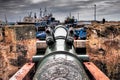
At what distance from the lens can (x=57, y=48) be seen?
4059mm

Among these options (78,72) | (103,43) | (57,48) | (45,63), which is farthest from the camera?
(103,43)

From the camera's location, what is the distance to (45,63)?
3.58 metres

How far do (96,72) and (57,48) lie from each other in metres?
0.84

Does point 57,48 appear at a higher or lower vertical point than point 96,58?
higher

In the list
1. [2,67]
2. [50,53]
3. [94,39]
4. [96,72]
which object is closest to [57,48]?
[50,53]

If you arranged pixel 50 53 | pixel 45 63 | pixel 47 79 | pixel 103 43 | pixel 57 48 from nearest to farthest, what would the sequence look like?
pixel 47 79
pixel 45 63
pixel 50 53
pixel 57 48
pixel 103 43

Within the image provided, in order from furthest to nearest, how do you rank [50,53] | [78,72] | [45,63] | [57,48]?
[57,48]
[50,53]
[45,63]
[78,72]

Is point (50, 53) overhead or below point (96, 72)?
overhead

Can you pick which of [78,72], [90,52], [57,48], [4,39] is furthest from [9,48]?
[78,72]

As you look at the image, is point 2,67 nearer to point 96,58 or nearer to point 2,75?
point 2,75

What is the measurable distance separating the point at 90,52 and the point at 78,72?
338cm

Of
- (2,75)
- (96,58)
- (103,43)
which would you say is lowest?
(2,75)

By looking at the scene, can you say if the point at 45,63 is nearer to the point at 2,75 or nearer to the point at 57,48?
the point at 57,48

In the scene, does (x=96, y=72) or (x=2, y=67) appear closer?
(x=96, y=72)
